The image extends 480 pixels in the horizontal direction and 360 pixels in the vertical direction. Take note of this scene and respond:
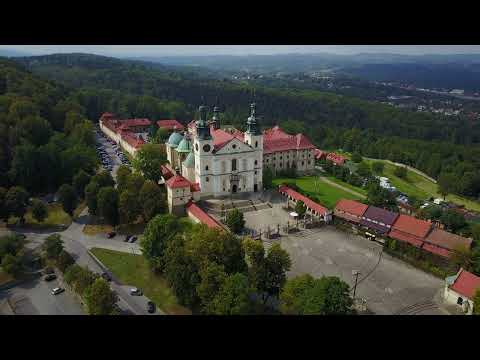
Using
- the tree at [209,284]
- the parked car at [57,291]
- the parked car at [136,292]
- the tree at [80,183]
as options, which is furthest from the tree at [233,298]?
the tree at [80,183]

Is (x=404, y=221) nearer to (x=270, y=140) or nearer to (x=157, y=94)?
(x=270, y=140)

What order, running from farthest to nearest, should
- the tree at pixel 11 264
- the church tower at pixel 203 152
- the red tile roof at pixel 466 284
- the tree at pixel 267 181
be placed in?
the tree at pixel 267 181
the church tower at pixel 203 152
the tree at pixel 11 264
the red tile roof at pixel 466 284

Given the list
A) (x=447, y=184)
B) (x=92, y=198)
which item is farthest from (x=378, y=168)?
(x=92, y=198)

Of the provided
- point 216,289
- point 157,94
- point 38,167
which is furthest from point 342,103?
point 216,289

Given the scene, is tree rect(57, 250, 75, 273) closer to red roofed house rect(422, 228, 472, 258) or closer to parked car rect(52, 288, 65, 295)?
parked car rect(52, 288, 65, 295)

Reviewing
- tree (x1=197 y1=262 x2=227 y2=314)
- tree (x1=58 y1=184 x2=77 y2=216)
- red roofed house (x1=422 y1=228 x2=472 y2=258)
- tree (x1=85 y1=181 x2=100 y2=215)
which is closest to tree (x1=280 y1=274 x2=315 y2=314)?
tree (x1=197 y1=262 x2=227 y2=314)

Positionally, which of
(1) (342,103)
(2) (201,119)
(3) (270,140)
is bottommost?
(1) (342,103)

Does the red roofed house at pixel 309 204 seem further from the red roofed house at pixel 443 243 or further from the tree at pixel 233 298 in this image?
the tree at pixel 233 298
